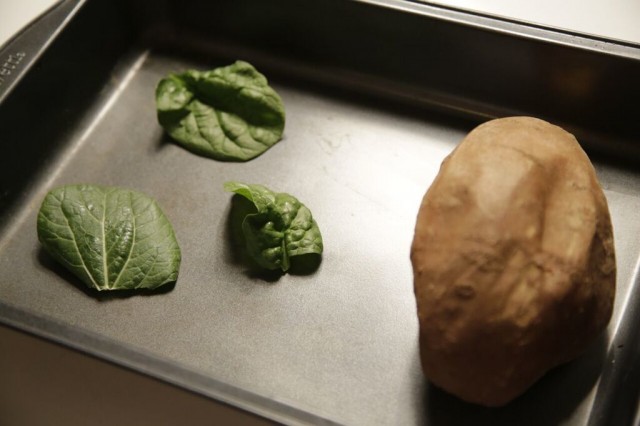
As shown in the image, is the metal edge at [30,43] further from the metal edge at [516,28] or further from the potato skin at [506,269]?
the potato skin at [506,269]

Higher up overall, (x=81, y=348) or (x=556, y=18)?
(x=556, y=18)

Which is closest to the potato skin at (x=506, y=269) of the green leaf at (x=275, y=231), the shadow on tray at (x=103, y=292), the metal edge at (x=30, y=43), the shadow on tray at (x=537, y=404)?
the shadow on tray at (x=537, y=404)

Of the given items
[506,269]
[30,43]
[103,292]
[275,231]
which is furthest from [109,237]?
[506,269]

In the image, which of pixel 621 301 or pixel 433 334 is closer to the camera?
pixel 433 334

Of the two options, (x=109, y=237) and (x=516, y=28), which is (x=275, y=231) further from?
(x=516, y=28)

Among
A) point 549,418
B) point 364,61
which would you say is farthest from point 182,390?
point 364,61

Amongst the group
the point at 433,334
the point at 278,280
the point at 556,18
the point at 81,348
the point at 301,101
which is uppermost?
the point at 556,18

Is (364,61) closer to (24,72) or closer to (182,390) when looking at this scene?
(24,72)
